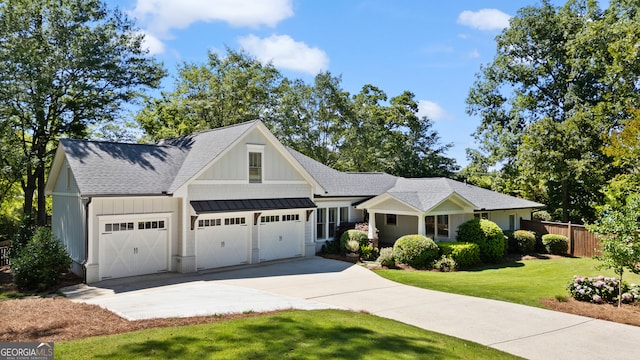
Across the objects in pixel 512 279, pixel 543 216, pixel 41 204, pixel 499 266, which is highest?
pixel 41 204

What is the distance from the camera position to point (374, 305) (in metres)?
12.7

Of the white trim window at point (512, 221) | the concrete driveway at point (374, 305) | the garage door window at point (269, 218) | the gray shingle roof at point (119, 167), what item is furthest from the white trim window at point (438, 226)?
the gray shingle roof at point (119, 167)

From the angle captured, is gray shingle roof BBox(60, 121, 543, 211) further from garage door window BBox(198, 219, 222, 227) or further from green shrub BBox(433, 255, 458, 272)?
green shrub BBox(433, 255, 458, 272)

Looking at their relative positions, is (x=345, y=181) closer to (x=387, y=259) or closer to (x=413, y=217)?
(x=413, y=217)

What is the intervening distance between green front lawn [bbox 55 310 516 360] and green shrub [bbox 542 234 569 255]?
62.7 ft

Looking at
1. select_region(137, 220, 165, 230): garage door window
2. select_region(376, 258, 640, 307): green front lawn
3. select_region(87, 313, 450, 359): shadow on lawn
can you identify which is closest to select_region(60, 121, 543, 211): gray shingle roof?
select_region(137, 220, 165, 230): garage door window

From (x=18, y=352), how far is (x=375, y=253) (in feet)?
54.7

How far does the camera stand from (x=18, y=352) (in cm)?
732

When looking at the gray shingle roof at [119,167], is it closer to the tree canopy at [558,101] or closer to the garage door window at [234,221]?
the garage door window at [234,221]

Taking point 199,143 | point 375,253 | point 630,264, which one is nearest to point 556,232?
point 375,253

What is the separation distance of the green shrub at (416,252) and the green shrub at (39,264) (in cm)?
1384

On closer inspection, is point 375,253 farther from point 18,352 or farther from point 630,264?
point 18,352

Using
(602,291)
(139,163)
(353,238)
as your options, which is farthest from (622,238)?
(139,163)

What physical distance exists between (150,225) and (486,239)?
53.2 ft
